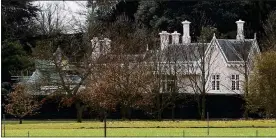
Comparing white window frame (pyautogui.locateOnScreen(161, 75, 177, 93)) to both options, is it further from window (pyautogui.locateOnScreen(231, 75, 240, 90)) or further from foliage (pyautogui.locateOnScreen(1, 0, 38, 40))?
foliage (pyautogui.locateOnScreen(1, 0, 38, 40))

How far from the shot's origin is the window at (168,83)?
48.4 meters

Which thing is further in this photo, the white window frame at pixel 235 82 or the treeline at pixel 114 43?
the white window frame at pixel 235 82

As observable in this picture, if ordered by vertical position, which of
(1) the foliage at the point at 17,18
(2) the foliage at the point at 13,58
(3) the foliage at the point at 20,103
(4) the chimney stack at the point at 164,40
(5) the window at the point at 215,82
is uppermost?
(1) the foliage at the point at 17,18

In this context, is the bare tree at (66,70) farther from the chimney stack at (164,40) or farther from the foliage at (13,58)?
the foliage at (13,58)

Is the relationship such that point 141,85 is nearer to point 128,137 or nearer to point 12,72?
point 12,72

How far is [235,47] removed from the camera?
53562 millimetres

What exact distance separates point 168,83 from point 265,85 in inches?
378

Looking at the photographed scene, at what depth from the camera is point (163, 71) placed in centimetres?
4822

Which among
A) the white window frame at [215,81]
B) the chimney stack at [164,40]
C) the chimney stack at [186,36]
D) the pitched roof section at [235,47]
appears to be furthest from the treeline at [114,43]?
the white window frame at [215,81]

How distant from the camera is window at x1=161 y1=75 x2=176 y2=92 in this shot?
48.4 m

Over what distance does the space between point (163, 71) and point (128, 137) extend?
74.2ft

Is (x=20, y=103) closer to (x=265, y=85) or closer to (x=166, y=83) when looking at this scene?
(x=166, y=83)

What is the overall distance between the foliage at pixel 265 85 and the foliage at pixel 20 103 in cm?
1436

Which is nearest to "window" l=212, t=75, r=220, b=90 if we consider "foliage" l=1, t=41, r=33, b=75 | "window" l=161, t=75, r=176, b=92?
"window" l=161, t=75, r=176, b=92
